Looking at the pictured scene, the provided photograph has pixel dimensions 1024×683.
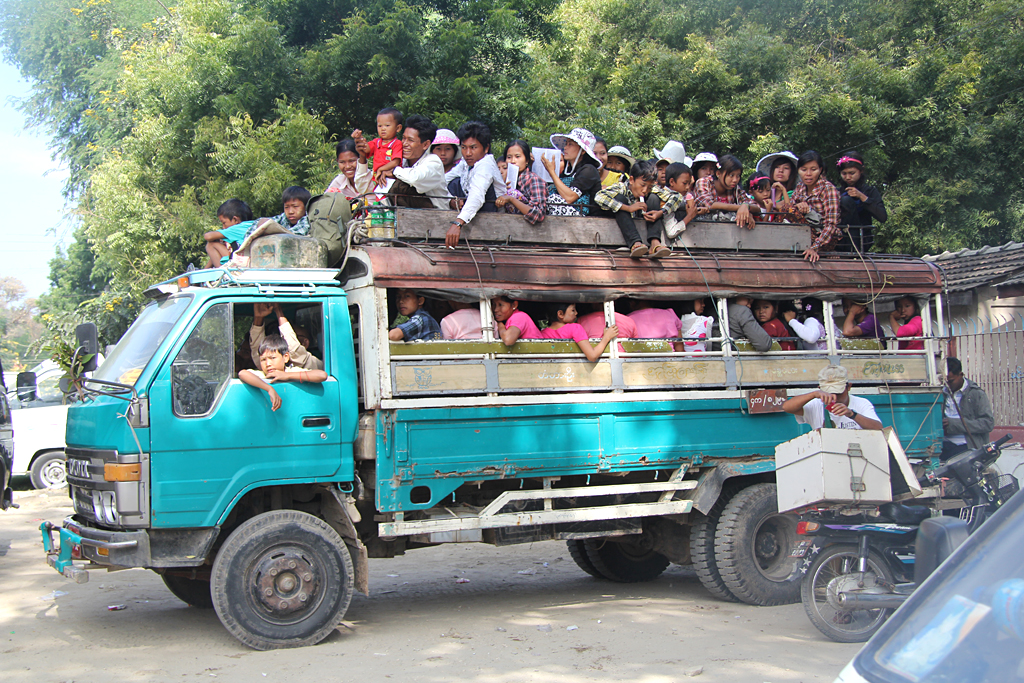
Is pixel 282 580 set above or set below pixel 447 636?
above

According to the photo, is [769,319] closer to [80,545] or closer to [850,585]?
[850,585]

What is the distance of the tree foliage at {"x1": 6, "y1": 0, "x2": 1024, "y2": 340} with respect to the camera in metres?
13.2

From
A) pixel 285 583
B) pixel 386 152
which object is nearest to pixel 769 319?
pixel 386 152

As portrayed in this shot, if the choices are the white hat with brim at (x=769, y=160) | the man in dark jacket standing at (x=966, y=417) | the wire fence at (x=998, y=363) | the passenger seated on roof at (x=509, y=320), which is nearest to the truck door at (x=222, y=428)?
the passenger seated on roof at (x=509, y=320)

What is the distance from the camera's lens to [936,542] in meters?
2.29

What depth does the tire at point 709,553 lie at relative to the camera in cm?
673

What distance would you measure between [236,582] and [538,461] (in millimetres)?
2170

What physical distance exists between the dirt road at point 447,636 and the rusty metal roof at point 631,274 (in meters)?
2.42

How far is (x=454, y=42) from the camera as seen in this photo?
13.0 meters

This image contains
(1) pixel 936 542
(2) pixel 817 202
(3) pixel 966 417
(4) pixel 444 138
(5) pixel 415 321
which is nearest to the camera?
(1) pixel 936 542

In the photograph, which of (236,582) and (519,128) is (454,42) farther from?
(236,582)

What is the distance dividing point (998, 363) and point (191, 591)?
30.7 feet

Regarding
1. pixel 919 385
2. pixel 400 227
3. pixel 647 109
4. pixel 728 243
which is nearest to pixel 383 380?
pixel 400 227

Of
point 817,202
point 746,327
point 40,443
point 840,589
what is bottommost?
point 840,589
